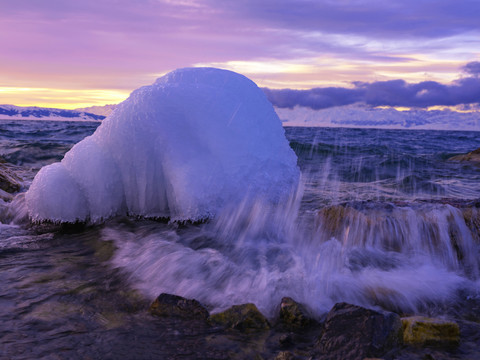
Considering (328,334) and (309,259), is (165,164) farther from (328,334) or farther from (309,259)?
(328,334)

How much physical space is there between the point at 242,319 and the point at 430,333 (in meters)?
1.09

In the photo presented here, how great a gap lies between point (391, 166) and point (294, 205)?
823 cm

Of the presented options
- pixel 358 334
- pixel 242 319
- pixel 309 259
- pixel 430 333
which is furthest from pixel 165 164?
pixel 430 333

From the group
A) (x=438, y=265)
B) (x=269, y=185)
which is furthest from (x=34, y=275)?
(x=438, y=265)

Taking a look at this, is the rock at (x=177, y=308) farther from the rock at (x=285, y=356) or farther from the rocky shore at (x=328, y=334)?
the rock at (x=285, y=356)

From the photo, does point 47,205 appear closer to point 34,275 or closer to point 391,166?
point 34,275

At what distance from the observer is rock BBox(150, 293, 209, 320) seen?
265 cm

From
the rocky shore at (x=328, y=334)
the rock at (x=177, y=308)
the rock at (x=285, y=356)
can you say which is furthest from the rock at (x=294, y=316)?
the rock at (x=177, y=308)

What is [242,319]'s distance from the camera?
2.53 m

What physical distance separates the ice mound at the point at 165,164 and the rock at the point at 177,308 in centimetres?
163

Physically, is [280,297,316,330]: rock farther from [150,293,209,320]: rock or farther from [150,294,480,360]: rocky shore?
[150,293,209,320]: rock

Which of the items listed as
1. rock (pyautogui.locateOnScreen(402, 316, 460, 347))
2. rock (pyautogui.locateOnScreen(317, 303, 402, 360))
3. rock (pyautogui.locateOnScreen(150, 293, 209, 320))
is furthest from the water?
rock (pyautogui.locateOnScreen(402, 316, 460, 347))

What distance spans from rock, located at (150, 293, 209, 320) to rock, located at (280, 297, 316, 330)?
0.49 metres

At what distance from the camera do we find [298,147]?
19359 millimetres
